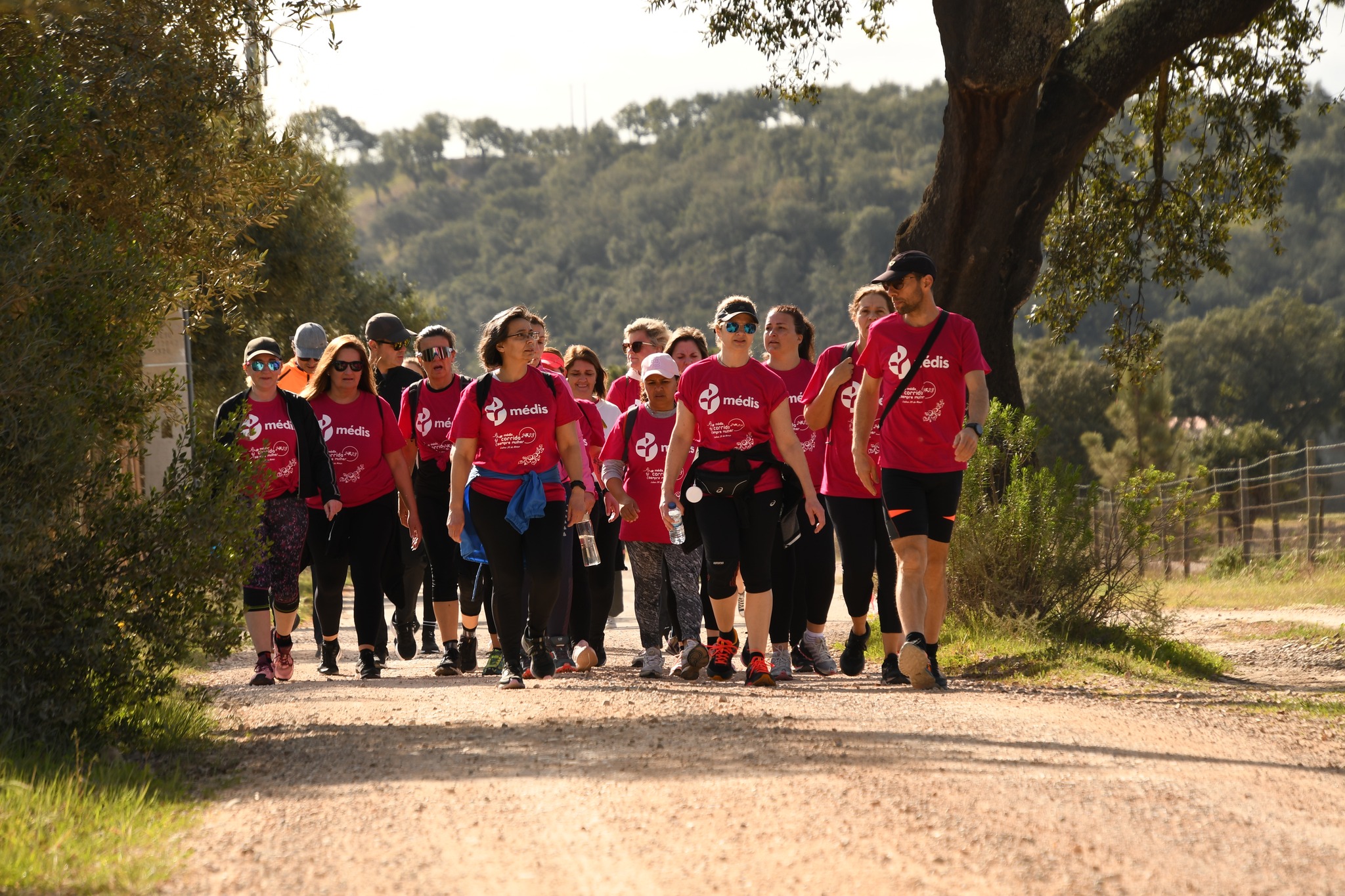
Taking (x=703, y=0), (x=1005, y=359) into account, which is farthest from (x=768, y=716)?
(x=703, y=0)

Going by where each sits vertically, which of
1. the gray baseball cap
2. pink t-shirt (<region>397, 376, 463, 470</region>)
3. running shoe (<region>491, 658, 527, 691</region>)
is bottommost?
running shoe (<region>491, 658, 527, 691</region>)

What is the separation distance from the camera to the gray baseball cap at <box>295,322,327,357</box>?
32.1 ft

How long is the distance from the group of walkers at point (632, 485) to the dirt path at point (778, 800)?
1.09m

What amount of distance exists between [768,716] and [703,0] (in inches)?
343

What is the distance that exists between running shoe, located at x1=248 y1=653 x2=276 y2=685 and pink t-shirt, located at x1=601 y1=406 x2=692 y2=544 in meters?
→ 2.26

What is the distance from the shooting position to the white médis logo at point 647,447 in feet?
29.1

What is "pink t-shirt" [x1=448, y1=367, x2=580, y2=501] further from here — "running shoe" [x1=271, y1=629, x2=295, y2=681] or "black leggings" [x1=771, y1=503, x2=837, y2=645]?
"running shoe" [x1=271, y1=629, x2=295, y2=681]

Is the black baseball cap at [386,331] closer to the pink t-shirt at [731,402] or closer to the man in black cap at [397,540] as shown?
the man in black cap at [397,540]

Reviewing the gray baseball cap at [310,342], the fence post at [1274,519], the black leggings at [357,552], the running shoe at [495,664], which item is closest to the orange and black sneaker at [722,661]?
the running shoe at [495,664]

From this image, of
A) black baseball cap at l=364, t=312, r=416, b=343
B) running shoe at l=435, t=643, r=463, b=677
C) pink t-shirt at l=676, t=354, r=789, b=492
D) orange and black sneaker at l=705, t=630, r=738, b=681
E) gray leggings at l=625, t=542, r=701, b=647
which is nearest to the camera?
pink t-shirt at l=676, t=354, r=789, b=492

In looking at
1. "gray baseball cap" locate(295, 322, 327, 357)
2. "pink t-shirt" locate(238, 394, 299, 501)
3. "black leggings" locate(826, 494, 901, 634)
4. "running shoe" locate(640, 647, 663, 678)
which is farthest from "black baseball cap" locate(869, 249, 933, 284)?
"gray baseball cap" locate(295, 322, 327, 357)

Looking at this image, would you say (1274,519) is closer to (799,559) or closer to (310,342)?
(799,559)

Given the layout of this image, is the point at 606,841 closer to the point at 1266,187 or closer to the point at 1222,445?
the point at 1266,187

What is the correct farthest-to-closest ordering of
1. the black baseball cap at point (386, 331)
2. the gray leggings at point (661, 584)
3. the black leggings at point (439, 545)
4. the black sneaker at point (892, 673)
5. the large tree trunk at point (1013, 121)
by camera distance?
the large tree trunk at point (1013, 121) → the black baseball cap at point (386, 331) → the black leggings at point (439, 545) → the gray leggings at point (661, 584) → the black sneaker at point (892, 673)
